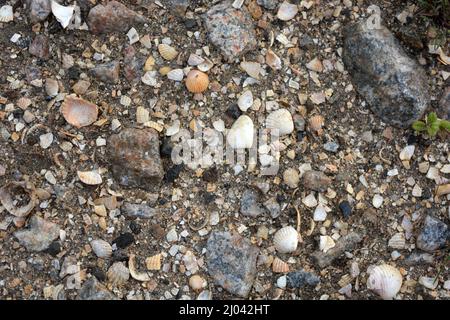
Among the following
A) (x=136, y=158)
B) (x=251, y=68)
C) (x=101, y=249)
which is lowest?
(x=101, y=249)

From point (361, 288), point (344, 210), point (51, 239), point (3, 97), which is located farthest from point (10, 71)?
point (361, 288)

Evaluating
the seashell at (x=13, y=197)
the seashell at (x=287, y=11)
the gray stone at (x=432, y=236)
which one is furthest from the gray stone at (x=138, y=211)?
the gray stone at (x=432, y=236)

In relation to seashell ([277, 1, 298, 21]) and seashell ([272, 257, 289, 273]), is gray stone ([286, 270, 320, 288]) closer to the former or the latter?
seashell ([272, 257, 289, 273])

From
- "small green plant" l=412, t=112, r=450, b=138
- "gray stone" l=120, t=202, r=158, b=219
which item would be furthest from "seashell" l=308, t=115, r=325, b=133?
"gray stone" l=120, t=202, r=158, b=219

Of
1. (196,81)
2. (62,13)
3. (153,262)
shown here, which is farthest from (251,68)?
(153,262)

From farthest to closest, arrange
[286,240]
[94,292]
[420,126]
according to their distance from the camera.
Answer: [420,126] < [286,240] < [94,292]

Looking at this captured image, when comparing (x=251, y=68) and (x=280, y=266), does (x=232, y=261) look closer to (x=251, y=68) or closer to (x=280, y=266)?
(x=280, y=266)
